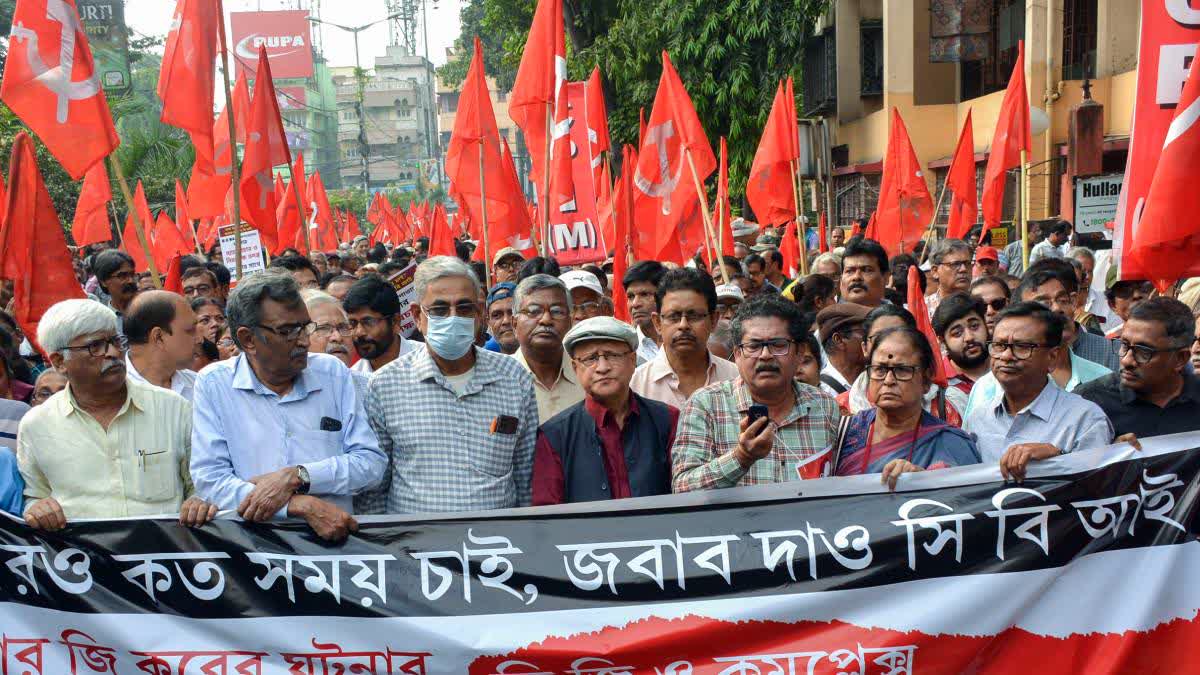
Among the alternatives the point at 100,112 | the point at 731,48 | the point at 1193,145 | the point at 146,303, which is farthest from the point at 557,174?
the point at 731,48

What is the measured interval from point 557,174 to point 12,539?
6626 mm

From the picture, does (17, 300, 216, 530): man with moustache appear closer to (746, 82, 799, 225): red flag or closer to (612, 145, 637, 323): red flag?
(612, 145, 637, 323): red flag

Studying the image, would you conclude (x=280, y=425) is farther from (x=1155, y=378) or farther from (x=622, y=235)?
(x=622, y=235)

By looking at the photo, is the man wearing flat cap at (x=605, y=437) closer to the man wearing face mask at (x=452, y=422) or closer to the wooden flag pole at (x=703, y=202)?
the man wearing face mask at (x=452, y=422)

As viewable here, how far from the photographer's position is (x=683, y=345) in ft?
15.4

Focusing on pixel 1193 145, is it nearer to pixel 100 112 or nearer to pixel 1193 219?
pixel 1193 219

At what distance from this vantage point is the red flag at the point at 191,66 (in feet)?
26.2

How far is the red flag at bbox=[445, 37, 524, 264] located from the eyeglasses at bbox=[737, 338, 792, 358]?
6.33 metres

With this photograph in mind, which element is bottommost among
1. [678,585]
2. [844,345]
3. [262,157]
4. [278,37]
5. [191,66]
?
[678,585]

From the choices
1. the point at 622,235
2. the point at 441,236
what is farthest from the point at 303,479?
the point at 441,236

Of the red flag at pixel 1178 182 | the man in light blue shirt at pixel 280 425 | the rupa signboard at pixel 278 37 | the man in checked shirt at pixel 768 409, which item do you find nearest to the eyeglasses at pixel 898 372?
the man in checked shirt at pixel 768 409

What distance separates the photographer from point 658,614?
3.62m

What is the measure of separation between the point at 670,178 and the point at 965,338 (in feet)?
15.3

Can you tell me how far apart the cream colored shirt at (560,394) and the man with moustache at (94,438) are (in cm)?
135
